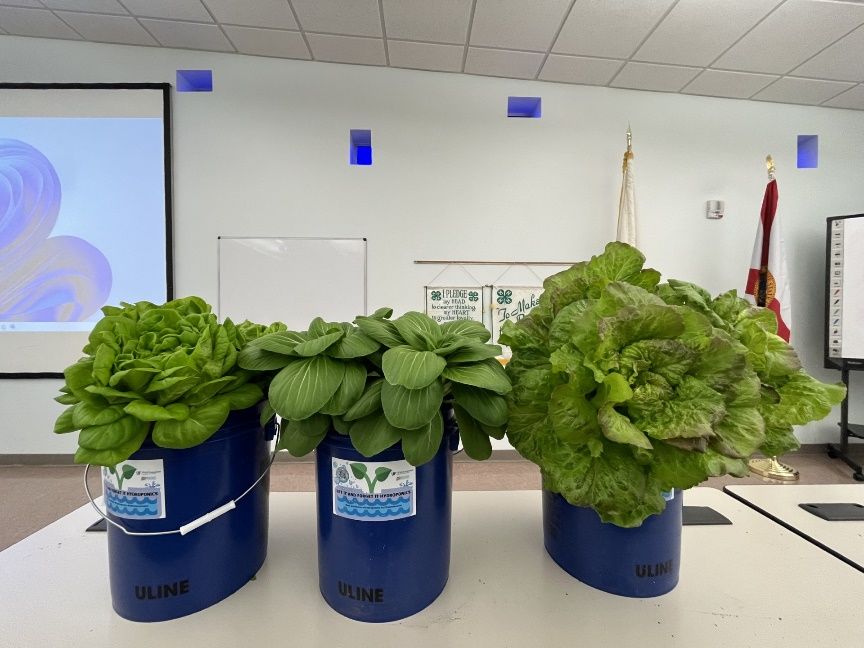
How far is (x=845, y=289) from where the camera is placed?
3.11m

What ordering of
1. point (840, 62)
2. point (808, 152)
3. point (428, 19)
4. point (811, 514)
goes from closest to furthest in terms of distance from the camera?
1. point (811, 514)
2. point (428, 19)
3. point (840, 62)
4. point (808, 152)

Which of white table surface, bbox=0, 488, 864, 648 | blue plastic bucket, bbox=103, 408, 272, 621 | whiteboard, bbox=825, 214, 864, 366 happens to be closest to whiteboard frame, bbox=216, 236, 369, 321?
white table surface, bbox=0, 488, 864, 648

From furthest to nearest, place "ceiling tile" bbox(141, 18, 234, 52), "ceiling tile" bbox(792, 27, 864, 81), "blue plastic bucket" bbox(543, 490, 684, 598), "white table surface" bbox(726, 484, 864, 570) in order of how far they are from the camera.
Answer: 1. "ceiling tile" bbox(141, 18, 234, 52)
2. "ceiling tile" bbox(792, 27, 864, 81)
3. "white table surface" bbox(726, 484, 864, 570)
4. "blue plastic bucket" bbox(543, 490, 684, 598)

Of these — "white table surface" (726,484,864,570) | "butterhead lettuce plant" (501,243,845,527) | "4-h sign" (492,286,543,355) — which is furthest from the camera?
"4-h sign" (492,286,543,355)

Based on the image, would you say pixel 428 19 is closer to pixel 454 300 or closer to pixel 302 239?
pixel 302 239

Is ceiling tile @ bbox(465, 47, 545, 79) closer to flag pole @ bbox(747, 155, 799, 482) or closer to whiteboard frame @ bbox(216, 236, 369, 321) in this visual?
whiteboard frame @ bbox(216, 236, 369, 321)

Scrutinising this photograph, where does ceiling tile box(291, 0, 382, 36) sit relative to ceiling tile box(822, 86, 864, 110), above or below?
above

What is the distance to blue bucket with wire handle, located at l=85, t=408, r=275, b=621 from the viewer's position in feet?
1.90

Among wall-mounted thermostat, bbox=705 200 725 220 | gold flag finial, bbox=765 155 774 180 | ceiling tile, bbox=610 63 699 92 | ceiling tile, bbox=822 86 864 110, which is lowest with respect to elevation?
wall-mounted thermostat, bbox=705 200 725 220

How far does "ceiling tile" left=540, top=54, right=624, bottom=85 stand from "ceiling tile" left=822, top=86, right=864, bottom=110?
179cm

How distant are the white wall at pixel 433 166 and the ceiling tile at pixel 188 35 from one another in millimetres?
86

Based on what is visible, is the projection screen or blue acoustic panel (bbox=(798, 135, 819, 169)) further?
blue acoustic panel (bbox=(798, 135, 819, 169))

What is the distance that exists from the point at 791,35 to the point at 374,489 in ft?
12.1

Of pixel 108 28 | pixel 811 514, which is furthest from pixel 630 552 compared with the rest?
pixel 108 28
